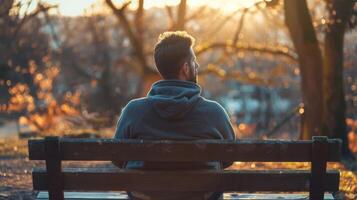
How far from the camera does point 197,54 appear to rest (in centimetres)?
2156

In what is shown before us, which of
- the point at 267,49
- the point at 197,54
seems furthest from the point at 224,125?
the point at 197,54

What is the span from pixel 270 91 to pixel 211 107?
42.1 metres

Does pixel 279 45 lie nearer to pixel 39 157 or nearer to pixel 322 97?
pixel 322 97

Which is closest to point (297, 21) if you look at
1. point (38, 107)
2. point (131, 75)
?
point (38, 107)

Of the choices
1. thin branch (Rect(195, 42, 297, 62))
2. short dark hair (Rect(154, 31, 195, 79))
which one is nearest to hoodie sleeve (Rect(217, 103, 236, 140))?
short dark hair (Rect(154, 31, 195, 79))

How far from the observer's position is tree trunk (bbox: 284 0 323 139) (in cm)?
1112

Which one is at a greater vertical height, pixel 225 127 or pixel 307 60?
pixel 307 60

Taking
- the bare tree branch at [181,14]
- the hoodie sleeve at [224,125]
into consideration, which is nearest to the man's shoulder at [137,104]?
the hoodie sleeve at [224,125]

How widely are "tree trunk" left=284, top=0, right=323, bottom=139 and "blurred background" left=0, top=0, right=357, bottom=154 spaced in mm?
18

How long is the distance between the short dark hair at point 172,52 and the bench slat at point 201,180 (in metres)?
0.61

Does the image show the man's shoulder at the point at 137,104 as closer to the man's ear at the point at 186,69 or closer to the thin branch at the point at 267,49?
the man's ear at the point at 186,69

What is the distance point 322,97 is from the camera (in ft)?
38.6

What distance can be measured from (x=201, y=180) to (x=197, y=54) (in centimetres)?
1788

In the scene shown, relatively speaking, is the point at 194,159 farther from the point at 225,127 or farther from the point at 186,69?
the point at 186,69
